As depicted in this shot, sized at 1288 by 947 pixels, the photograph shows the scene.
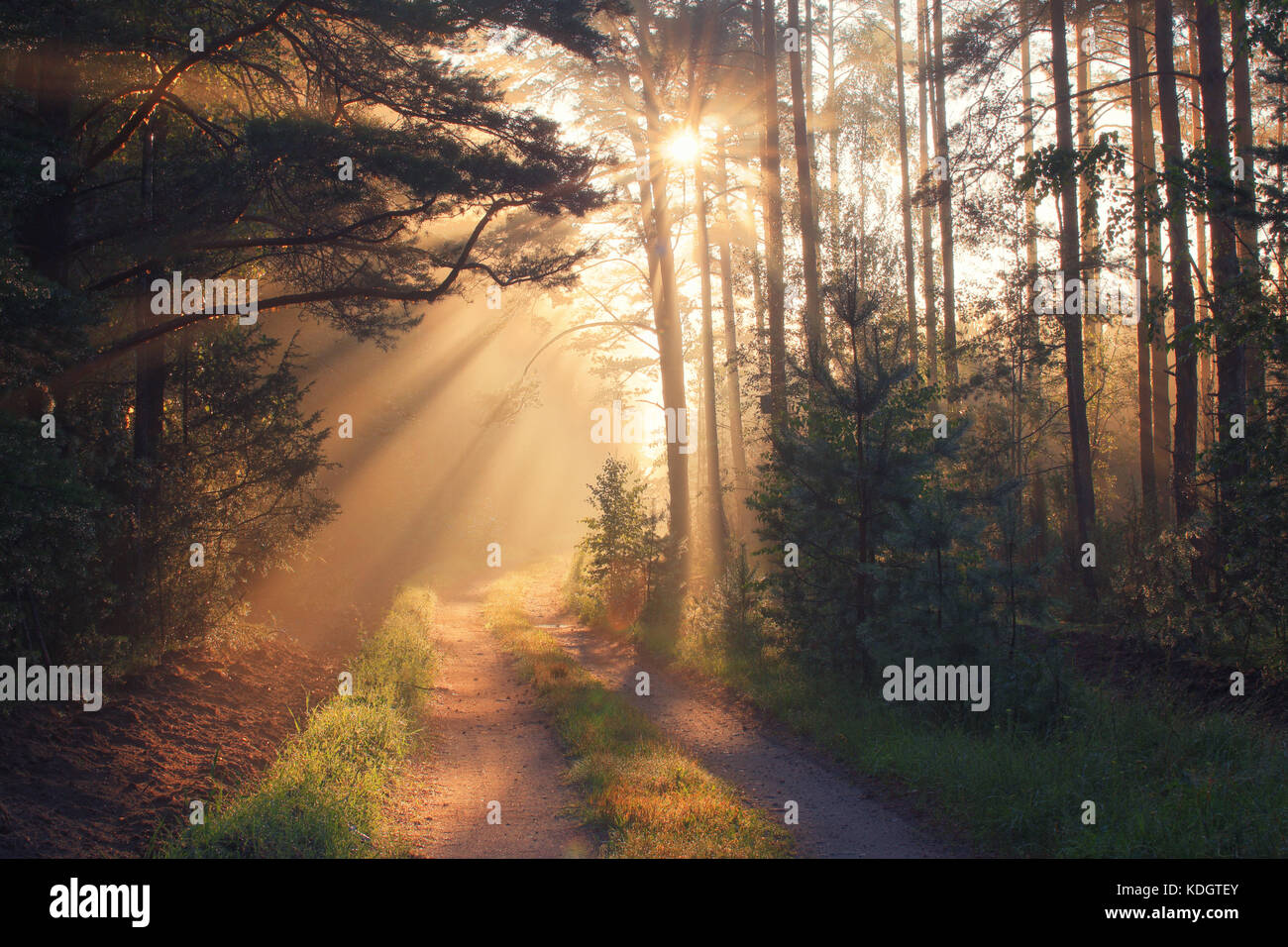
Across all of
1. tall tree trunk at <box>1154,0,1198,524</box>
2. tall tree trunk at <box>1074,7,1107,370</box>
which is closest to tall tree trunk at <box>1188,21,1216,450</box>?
tall tree trunk at <box>1154,0,1198,524</box>

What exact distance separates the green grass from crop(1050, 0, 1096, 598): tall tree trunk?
25.4 feet

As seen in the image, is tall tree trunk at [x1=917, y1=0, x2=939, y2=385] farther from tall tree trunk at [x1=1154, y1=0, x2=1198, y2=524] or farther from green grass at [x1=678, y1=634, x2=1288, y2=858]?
green grass at [x1=678, y1=634, x2=1288, y2=858]

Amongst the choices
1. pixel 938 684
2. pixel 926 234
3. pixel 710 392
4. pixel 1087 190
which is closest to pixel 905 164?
pixel 926 234

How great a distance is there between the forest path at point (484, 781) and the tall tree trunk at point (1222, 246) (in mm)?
8413

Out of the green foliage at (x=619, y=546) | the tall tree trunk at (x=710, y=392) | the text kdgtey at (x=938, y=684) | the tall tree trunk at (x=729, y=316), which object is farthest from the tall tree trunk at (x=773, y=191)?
the text kdgtey at (x=938, y=684)

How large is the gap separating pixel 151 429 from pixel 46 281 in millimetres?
3885

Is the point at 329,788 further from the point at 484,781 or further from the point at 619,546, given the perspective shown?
the point at 619,546

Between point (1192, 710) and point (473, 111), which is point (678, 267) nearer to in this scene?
point (473, 111)

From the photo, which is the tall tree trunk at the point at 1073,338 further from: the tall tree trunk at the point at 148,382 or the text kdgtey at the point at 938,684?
the tall tree trunk at the point at 148,382

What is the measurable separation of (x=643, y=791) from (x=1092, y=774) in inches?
146

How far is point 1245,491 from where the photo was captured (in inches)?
367

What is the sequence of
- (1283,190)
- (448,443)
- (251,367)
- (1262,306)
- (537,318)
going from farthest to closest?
(448,443) → (537,318) → (251,367) → (1283,190) → (1262,306)

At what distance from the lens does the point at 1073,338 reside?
51.5 ft
